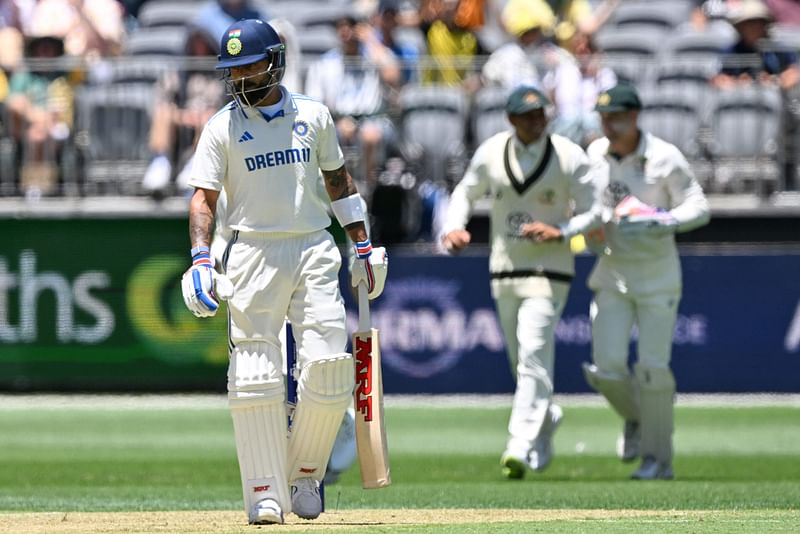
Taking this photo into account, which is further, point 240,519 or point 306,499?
point 240,519

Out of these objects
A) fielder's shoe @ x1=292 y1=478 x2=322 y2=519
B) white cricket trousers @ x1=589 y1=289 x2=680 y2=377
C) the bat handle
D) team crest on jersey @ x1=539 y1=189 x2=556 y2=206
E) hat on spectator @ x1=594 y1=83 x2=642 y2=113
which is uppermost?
hat on spectator @ x1=594 y1=83 x2=642 y2=113

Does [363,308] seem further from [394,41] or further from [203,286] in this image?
[394,41]

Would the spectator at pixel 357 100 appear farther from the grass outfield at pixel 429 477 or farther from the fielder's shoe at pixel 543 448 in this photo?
the fielder's shoe at pixel 543 448

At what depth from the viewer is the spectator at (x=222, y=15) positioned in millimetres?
17220

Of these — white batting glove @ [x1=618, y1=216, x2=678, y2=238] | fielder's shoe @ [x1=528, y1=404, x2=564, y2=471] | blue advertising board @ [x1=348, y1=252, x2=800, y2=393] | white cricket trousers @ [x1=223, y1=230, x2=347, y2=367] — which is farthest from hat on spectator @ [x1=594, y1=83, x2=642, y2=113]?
blue advertising board @ [x1=348, y1=252, x2=800, y2=393]

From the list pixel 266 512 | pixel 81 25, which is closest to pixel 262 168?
pixel 266 512

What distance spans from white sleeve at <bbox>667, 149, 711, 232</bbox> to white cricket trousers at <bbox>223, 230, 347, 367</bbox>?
12.5 ft

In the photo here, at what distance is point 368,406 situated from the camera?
26.2ft

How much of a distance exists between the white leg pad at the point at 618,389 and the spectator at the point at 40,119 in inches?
297

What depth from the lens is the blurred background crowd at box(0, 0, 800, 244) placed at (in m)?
16.5

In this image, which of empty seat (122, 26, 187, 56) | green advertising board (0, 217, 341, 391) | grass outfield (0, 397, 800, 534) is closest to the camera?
grass outfield (0, 397, 800, 534)

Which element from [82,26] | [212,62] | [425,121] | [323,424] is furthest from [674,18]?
[323,424]

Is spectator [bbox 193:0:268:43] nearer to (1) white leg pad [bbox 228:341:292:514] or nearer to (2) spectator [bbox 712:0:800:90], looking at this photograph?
(2) spectator [bbox 712:0:800:90]

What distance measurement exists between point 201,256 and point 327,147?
0.81m
